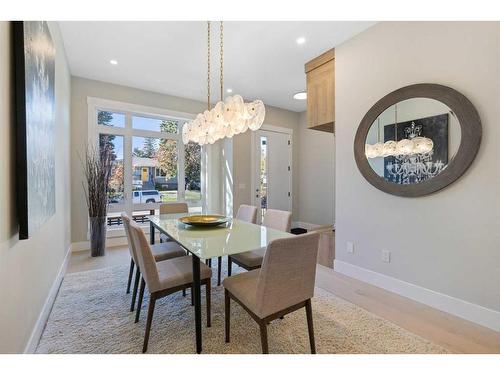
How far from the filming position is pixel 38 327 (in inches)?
65.9

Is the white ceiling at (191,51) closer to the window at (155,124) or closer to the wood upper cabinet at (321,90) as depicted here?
the wood upper cabinet at (321,90)

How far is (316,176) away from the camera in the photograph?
5453mm

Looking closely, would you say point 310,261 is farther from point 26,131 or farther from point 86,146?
point 86,146

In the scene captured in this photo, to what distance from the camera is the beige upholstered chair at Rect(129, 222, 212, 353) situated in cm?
153

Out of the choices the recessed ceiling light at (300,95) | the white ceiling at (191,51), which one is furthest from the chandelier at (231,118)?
the recessed ceiling light at (300,95)

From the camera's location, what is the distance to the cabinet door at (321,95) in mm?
3068

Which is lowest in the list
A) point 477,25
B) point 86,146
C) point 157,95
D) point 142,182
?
point 142,182

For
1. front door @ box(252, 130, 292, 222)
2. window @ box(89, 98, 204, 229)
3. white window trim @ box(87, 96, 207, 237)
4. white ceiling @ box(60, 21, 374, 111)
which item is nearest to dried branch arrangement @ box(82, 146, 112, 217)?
window @ box(89, 98, 204, 229)

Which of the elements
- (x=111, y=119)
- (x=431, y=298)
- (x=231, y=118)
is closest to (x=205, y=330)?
(x=231, y=118)

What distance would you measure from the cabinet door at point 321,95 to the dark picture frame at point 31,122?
2852 millimetres

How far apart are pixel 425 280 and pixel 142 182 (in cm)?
428

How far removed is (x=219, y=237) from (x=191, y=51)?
7.91 ft

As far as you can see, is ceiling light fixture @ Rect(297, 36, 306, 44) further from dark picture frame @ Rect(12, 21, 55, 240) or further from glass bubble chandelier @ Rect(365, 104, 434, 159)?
dark picture frame @ Rect(12, 21, 55, 240)
